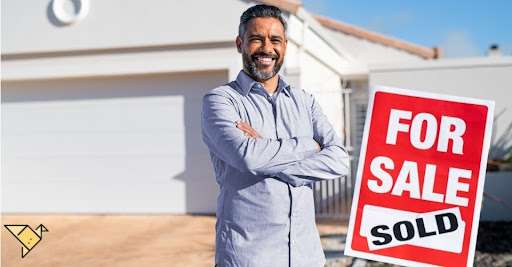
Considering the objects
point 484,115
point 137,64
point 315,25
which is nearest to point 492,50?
point 315,25

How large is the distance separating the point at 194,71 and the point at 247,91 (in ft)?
19.4

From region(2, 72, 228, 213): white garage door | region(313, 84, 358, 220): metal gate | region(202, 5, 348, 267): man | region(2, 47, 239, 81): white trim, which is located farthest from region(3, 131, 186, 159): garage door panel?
region(202, 5, 348, 267): man

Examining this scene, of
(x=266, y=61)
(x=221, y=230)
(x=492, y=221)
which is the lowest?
(x=492, y=221)

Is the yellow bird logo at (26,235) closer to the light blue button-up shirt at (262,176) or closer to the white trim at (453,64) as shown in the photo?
the light blue button-up shirt at (262,176)

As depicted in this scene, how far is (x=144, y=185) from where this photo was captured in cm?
823

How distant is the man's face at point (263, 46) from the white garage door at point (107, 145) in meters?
5.84

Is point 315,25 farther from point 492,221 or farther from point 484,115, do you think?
point 484,115

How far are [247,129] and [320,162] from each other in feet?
1.20

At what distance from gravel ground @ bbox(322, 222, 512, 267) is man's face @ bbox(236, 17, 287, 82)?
125 inches

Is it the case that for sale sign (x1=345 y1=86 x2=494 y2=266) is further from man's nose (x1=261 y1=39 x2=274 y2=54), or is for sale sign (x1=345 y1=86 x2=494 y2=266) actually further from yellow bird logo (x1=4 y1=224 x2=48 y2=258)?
yellow bird logo (x1=4 y1=224 x2=48 y2=258)

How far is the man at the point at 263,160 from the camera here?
78.6 inches

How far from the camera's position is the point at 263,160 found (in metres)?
1.96

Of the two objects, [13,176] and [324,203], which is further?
[13,176]

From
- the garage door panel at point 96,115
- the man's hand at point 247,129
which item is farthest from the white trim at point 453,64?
the man's hand at point 247,129
